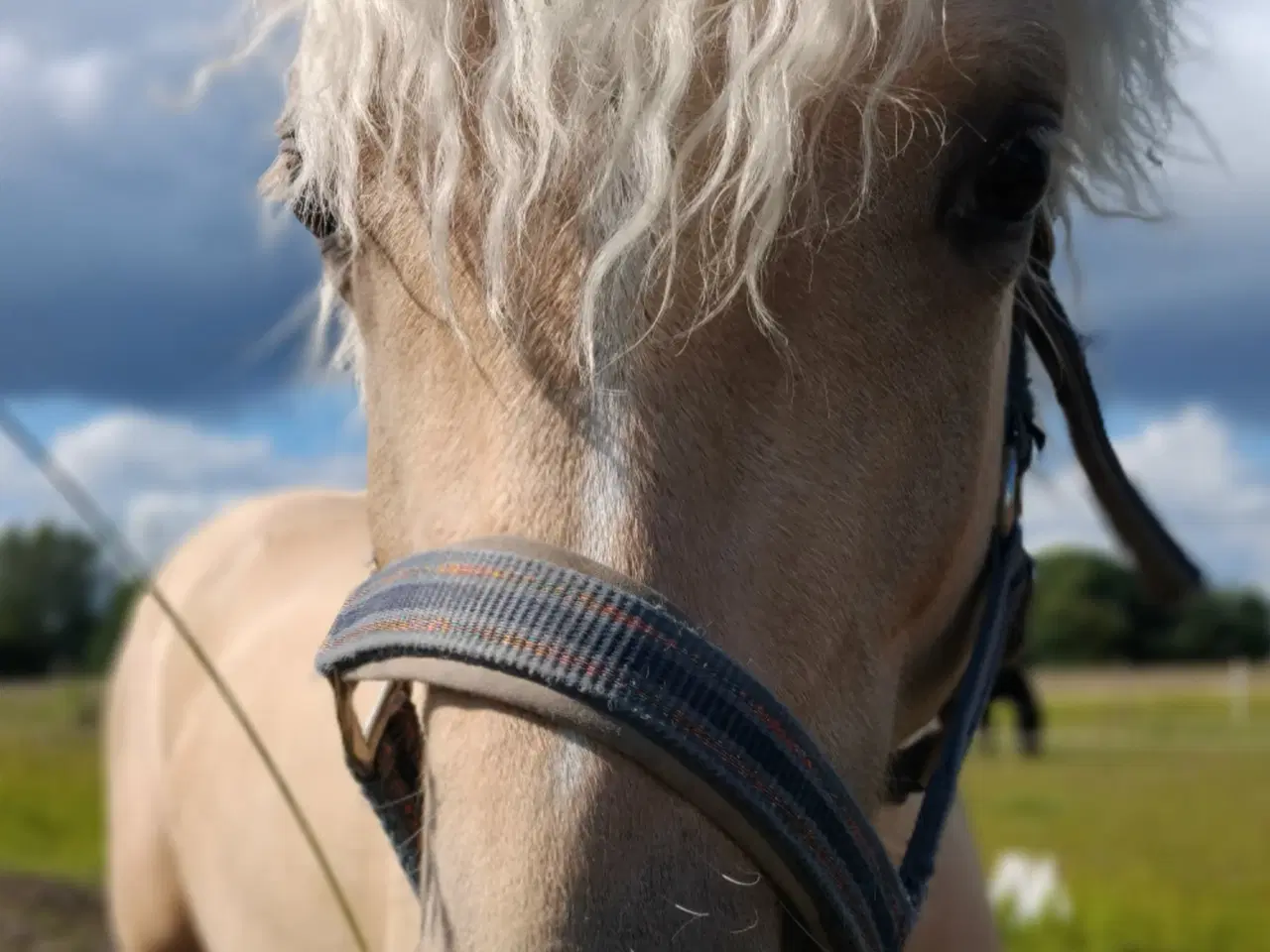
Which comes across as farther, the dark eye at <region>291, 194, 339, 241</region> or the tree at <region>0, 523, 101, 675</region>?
the tree at <region>0, 523, 101, 675</region>

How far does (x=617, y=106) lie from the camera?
1067 mm

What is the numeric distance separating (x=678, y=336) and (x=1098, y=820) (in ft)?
32.1

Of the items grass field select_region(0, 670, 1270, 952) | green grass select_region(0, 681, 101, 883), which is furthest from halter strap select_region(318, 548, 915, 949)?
green grass select_region(0, 681, 101, 883)

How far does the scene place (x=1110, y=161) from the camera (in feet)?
4.88

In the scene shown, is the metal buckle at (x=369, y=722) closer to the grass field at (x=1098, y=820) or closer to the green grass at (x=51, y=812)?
the grass field at (x=1098, y=820)

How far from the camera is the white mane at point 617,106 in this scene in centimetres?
105

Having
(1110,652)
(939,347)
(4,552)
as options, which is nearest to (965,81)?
(939,347)

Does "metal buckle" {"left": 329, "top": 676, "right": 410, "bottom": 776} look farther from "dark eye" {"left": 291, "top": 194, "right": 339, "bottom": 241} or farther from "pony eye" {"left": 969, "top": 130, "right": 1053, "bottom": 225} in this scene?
"pony eye" {"left": 969, "top": 130, "right": 1053, "bottom": 225}

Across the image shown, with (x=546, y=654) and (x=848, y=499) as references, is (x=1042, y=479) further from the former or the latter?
(x=546, y=654)

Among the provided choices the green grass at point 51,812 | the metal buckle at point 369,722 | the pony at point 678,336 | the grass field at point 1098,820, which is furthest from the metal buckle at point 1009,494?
the green grass at point 51,812

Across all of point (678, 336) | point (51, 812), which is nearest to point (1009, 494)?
point (678, 336)

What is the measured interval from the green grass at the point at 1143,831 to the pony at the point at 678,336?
4.90 metres

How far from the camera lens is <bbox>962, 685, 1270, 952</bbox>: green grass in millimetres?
5484

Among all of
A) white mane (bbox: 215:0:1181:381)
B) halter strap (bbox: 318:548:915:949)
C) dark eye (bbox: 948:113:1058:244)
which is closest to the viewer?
halter strap (bbox: 318:548:915:949)
